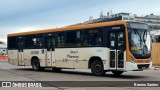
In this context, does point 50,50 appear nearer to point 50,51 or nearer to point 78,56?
point 50,51

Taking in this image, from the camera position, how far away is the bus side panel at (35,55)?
2421cm

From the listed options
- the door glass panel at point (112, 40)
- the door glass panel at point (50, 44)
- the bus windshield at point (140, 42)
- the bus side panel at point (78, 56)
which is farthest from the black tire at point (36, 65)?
the bus windshield at point (140, 42)

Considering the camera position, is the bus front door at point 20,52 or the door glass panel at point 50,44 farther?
the bus front door at point 20,52

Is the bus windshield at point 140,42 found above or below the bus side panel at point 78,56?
above

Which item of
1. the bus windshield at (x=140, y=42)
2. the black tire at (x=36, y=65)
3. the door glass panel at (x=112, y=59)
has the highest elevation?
the bus windshield at (x=140, y=42)

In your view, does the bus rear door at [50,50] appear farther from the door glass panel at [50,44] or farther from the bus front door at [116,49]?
the bus front door at [116,49]

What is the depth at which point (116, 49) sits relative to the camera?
18.0 metres

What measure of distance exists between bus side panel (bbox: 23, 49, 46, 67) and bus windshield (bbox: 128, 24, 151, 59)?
26.7 feet

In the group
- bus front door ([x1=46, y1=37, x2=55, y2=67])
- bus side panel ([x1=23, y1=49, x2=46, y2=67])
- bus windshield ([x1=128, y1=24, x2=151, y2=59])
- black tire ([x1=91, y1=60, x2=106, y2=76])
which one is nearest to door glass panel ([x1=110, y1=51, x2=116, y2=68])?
black tire ([x1=91, y1=60, x2=106, y2=76])

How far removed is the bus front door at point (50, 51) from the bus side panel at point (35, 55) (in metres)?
0.58

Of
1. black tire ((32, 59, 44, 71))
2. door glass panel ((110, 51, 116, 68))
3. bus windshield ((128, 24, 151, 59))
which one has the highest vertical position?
bus windshield ((128, 24, 151, 59))

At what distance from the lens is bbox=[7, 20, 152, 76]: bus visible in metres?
17.7

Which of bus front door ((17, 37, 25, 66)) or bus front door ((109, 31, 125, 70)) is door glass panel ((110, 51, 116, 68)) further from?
bus front door ((17, 37, 25, 66))

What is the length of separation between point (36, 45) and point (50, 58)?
2185mm
